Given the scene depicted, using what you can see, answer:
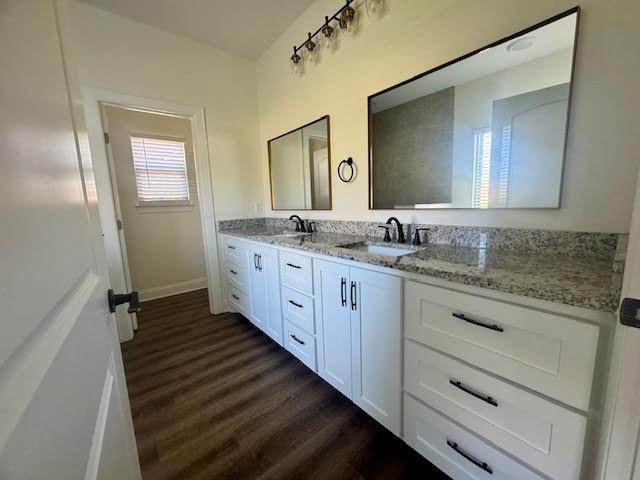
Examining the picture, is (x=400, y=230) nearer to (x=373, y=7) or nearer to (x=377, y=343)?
(x=377, y=343)

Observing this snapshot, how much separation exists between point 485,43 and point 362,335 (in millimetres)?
1511

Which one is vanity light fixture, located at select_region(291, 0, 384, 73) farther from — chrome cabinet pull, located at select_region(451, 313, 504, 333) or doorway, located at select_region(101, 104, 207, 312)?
chrome cabinet pull, located at select_region(451, 313, 504, 333)

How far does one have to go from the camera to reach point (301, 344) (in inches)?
69.9

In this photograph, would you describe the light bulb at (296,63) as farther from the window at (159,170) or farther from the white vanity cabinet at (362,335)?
the window at (159,170)

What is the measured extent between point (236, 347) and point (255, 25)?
277cm

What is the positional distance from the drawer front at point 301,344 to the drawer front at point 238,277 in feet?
2.22

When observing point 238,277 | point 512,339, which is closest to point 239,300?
point 238,277

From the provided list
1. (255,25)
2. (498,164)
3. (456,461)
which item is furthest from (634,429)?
(255,25)

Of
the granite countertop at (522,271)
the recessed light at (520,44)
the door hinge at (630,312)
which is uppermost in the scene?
the recessed light at (520,44)

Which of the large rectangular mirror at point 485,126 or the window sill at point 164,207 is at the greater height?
the large rectangular mirror at point 485,126

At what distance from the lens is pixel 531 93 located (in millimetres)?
1131

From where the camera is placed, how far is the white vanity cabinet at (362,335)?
1156 mm

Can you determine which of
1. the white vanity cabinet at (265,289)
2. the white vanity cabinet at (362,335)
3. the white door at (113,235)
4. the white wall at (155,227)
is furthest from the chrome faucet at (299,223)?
the white wall at (155,227)

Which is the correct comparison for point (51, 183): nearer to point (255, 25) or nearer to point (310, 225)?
point (310, 225)
